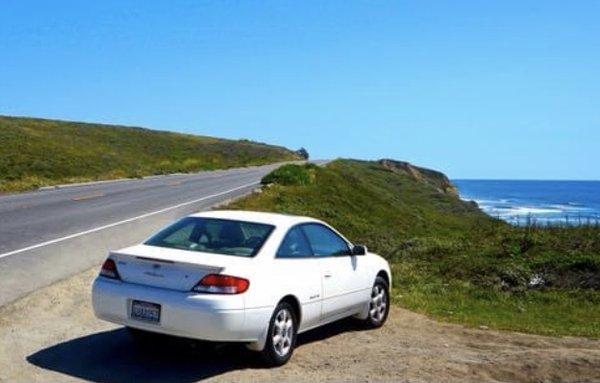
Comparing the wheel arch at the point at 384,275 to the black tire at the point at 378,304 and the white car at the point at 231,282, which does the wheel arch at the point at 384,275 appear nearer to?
the black tire at the point at 378,304

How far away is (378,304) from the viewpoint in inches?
371

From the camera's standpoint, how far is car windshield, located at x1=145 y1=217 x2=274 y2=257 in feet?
24.2

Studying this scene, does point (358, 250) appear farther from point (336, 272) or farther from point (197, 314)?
point (197, 314)

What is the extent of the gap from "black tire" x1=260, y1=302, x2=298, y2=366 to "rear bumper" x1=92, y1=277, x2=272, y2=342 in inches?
6.9

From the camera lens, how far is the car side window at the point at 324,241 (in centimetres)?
822

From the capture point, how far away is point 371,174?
58719 millimetres

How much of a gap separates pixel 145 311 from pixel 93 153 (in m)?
54.3

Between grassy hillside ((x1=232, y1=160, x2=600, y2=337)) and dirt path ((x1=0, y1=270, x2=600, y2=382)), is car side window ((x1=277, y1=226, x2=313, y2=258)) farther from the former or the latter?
grassy hillside ((x1=232, y1=160, x2=600, y2=337))

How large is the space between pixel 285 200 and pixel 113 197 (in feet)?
20.0

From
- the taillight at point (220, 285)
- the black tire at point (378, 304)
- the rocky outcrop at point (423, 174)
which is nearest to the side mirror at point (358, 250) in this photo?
the black tire at point (378, 304)

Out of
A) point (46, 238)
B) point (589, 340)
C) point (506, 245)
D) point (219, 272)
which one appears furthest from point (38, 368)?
point (506, 245)

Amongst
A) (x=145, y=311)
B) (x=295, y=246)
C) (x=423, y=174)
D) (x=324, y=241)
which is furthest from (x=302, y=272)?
(x=423, y=174)

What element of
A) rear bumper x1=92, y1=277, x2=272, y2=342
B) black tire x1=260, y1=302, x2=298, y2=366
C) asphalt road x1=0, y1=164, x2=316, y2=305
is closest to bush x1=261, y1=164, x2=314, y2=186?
asphalt road x1=0, y1=164, x2=316, y2=305

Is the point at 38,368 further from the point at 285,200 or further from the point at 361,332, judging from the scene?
the point at 285,200
